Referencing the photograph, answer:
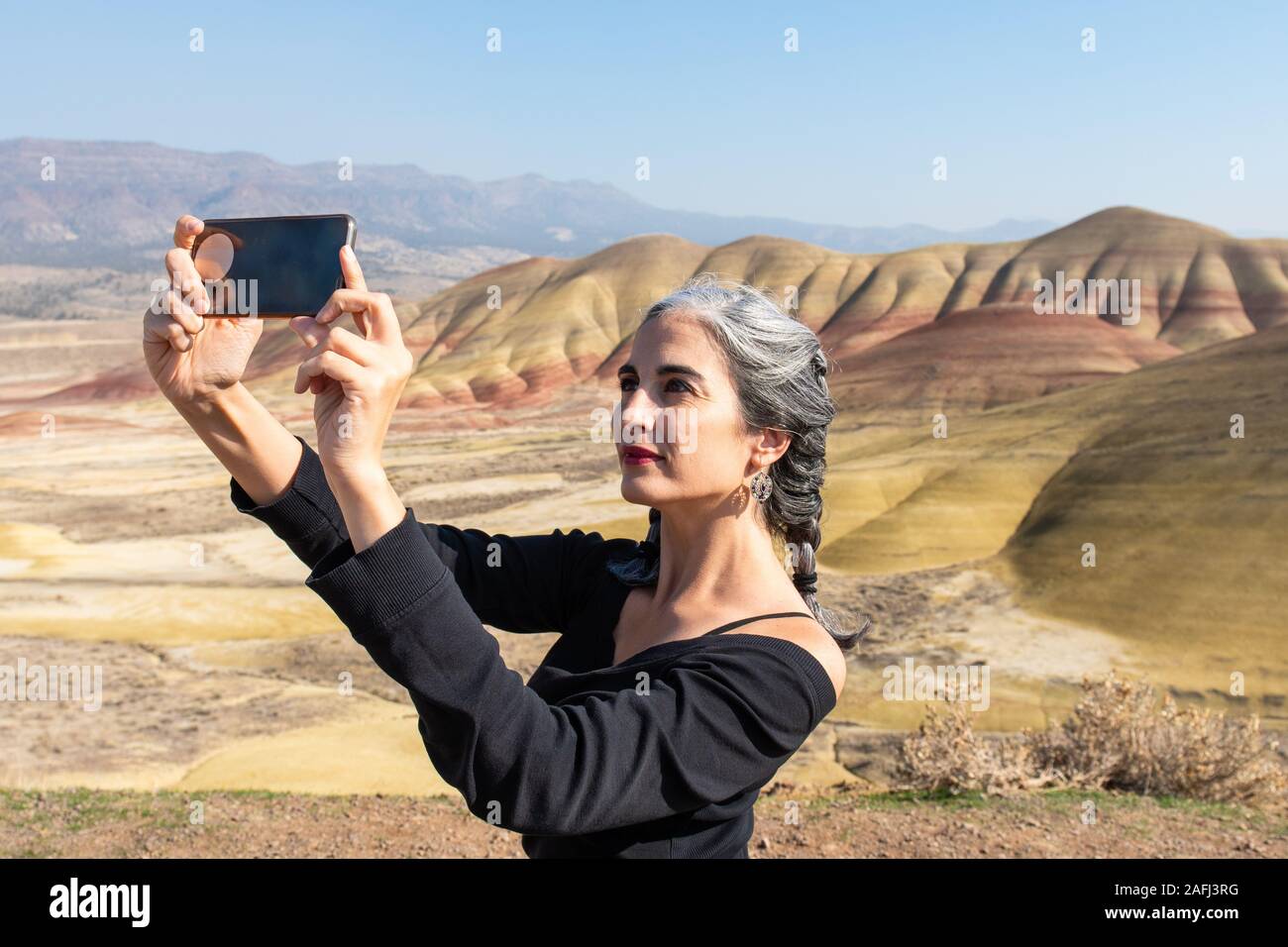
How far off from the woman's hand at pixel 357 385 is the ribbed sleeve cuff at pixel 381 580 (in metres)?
0.10

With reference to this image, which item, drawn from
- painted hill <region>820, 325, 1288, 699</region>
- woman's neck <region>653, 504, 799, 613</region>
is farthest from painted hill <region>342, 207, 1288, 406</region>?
woman's neck <region>653, 504, 799, 613</region>

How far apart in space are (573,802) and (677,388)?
0.97 meters

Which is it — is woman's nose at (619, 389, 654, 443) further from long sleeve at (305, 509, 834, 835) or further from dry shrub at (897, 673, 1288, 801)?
dry shrub at (897, 673, 1288, 801)

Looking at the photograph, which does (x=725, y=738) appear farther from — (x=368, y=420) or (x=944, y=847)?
(x=944, y=847)

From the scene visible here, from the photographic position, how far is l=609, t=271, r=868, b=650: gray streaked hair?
7.98 feet

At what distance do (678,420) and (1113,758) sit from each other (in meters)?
9.13

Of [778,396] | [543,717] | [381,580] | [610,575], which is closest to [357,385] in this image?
[381,580]

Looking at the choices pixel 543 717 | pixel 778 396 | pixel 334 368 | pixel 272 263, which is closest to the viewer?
pixel 334 368

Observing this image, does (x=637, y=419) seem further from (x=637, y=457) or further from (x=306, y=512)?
(x=306, y=512)

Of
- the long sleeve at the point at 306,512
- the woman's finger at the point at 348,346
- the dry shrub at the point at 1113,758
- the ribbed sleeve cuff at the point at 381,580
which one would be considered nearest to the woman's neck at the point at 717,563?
the long sleeve at the point at 306,512

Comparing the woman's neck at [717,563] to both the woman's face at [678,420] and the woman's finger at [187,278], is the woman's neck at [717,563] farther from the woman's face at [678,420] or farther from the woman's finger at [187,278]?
the woman's finger at [187,278]

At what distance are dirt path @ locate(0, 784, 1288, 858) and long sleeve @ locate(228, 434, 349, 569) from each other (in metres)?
5.92

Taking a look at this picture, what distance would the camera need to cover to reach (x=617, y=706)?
6.18 ft

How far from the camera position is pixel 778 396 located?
249 cm
